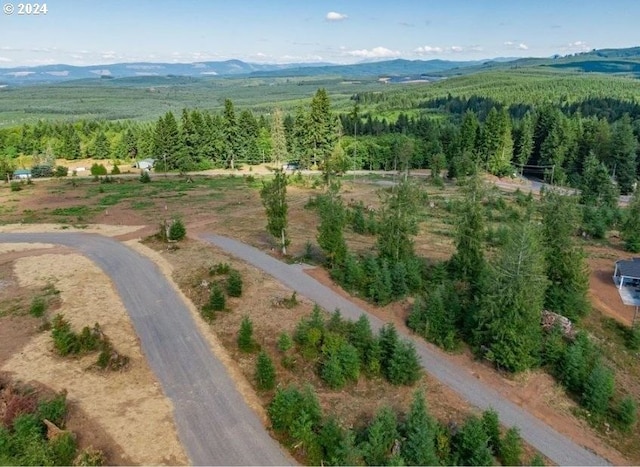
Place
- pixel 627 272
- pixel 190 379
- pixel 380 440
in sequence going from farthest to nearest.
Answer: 1. pixel 627 272
2. pixel 190 379
3. pixel 380 440

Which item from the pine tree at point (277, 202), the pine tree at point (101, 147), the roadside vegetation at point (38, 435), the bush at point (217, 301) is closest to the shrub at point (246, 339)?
the bush at point (217, 301)

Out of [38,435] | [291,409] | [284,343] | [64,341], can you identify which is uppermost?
[38,435]

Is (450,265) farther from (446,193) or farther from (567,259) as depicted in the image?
(446,193)

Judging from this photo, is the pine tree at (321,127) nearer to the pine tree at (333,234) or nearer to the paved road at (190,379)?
the pine tree at (333,234)

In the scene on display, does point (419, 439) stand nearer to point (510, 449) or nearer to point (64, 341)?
point (510, 449)

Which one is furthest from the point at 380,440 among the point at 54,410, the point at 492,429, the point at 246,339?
the point at 54,410

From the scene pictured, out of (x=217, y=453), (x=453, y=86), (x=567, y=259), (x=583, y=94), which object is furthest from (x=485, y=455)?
(x=453, y=86)
